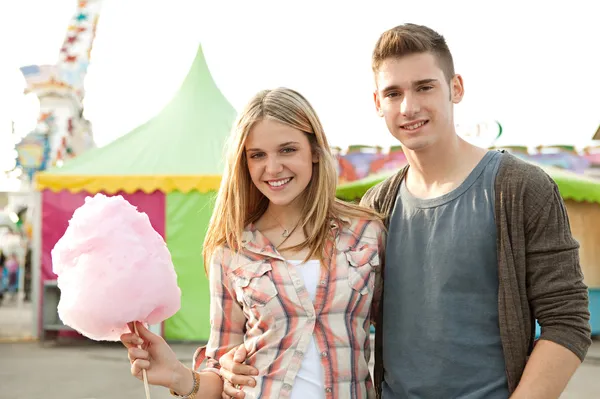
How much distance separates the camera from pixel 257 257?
6.63 ft

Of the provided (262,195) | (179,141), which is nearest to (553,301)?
(262,195)

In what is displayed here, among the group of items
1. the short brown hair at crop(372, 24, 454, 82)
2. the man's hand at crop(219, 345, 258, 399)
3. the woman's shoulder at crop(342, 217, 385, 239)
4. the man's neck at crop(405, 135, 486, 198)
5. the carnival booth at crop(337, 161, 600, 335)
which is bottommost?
the carnival booth at crop(337, 161, 600, 335)

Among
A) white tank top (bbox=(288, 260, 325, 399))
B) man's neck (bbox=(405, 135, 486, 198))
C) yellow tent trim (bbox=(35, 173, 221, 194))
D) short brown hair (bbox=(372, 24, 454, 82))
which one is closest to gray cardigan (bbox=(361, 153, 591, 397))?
man's neck (bbox=(405, 135, 486, 198))

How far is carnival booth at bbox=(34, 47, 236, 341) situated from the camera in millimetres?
8859

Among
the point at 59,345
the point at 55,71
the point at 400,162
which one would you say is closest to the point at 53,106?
the point at 55,71

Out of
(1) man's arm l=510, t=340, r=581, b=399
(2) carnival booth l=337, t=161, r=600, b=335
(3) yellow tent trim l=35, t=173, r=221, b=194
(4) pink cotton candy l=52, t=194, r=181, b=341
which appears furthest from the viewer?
(2) carnival booth l=337, t=161, r=600, b=335

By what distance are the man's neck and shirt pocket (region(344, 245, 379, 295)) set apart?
0.77ft

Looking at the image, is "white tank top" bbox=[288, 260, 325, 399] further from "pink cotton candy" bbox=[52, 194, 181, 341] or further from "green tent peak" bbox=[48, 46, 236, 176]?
"green tent peak" bbox=[48, 46, 236, 176]

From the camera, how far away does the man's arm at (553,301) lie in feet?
5.38

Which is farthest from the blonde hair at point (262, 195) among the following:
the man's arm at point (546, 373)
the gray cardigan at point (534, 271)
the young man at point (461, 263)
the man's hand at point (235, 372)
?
the man's arm at point (546, 373)

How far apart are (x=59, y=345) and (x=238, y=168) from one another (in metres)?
8.32

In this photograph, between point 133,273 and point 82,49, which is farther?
point 82,49

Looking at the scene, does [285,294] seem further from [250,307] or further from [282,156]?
[282,156]

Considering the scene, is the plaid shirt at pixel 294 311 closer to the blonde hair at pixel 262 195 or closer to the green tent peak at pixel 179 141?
the blonde hair at pixel 262 195
